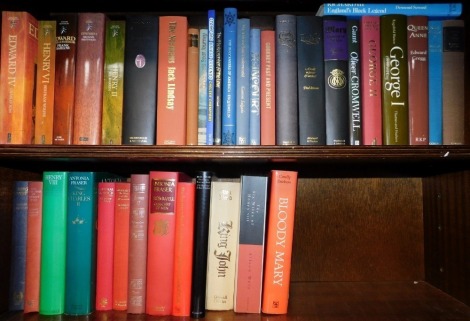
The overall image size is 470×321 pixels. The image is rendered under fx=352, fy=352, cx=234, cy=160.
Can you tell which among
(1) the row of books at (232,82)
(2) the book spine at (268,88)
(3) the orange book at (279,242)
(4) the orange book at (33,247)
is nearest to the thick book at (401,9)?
(1) the row of books at (232,82)

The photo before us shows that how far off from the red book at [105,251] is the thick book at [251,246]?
0.28 m

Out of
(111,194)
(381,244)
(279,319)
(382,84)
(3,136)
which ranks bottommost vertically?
(279,319)

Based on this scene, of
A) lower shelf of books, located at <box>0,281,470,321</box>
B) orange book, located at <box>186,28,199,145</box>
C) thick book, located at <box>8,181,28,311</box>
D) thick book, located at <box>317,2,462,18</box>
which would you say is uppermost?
thick book, located at <box>317,2,462,18</box>

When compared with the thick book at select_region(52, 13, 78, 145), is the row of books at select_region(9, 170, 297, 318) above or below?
below

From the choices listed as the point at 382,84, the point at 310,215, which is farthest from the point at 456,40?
the point at 310,215

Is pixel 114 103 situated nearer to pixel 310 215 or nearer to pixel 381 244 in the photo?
pixel 310 215

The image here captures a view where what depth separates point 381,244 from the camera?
3.29ft

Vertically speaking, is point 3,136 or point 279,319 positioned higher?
point 3,136

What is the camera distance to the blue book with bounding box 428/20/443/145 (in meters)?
0.75

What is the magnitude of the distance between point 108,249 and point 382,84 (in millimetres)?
696

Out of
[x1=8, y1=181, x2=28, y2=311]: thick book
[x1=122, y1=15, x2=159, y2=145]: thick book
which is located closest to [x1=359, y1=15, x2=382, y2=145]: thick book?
[x1=122, y1=15, x2=159, y2=145]: thick book

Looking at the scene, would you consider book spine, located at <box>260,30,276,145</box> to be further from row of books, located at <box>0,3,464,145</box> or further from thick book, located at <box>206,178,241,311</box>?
thick book, located at <box>206,178,241,311</box>

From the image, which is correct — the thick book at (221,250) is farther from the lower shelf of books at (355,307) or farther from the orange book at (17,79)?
the orange book at (17,79)

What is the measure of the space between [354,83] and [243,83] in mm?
239
